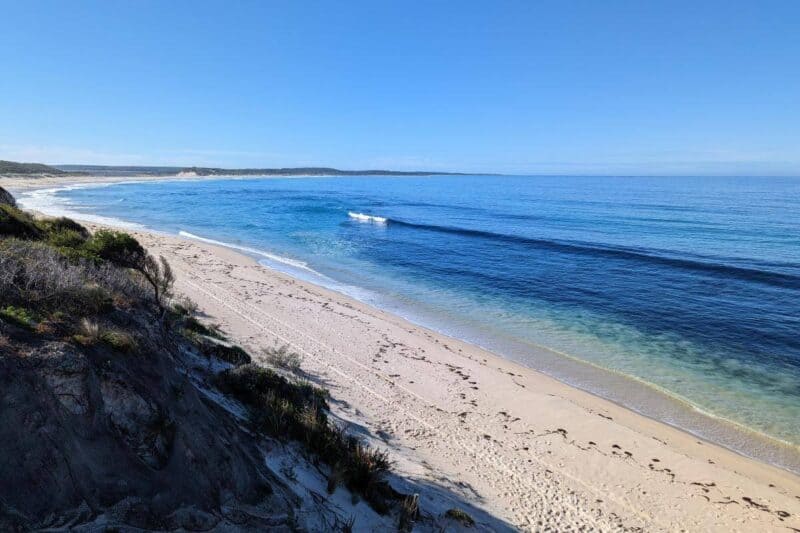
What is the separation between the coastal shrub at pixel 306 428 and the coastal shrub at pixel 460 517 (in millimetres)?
789

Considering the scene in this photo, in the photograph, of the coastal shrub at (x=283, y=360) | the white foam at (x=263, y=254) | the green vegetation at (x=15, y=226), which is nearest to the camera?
the green vegetation at (x=15, y=226)

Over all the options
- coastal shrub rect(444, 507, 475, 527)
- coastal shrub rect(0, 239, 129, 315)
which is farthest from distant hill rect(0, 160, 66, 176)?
coastal shrub rect(444, 507, 475, 527)

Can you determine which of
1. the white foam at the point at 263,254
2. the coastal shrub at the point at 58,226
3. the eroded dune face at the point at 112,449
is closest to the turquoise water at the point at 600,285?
the white foam at the point at 263,254

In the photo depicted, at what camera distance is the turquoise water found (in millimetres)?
12805

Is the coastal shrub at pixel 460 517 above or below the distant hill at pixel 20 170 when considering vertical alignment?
below

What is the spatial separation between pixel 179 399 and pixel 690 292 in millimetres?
22777

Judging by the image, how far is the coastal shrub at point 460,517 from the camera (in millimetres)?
5557

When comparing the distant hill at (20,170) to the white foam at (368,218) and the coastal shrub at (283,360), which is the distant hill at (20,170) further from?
the coastal shrub at (283,360)

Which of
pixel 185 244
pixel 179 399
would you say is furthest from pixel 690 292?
pixel 185 244

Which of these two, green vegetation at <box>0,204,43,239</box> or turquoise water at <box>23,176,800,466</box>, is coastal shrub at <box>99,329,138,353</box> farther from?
turquoise water at <box>23,176,800,466</box>

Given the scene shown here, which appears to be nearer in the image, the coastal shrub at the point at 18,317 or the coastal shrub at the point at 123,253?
the coastal shrub at the point at 18,317

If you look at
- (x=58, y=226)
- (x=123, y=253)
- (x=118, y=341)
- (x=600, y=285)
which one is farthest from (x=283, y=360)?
(x=600, y=285)

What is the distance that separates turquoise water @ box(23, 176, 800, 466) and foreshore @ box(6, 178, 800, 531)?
1.90 meters

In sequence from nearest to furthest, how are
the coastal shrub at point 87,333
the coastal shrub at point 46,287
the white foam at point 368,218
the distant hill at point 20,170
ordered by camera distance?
the coastal shrub at point 87,333 < the coastal shrub at point 46,287 < the white foam at point 368,218 < the distant hill at point 20,170
